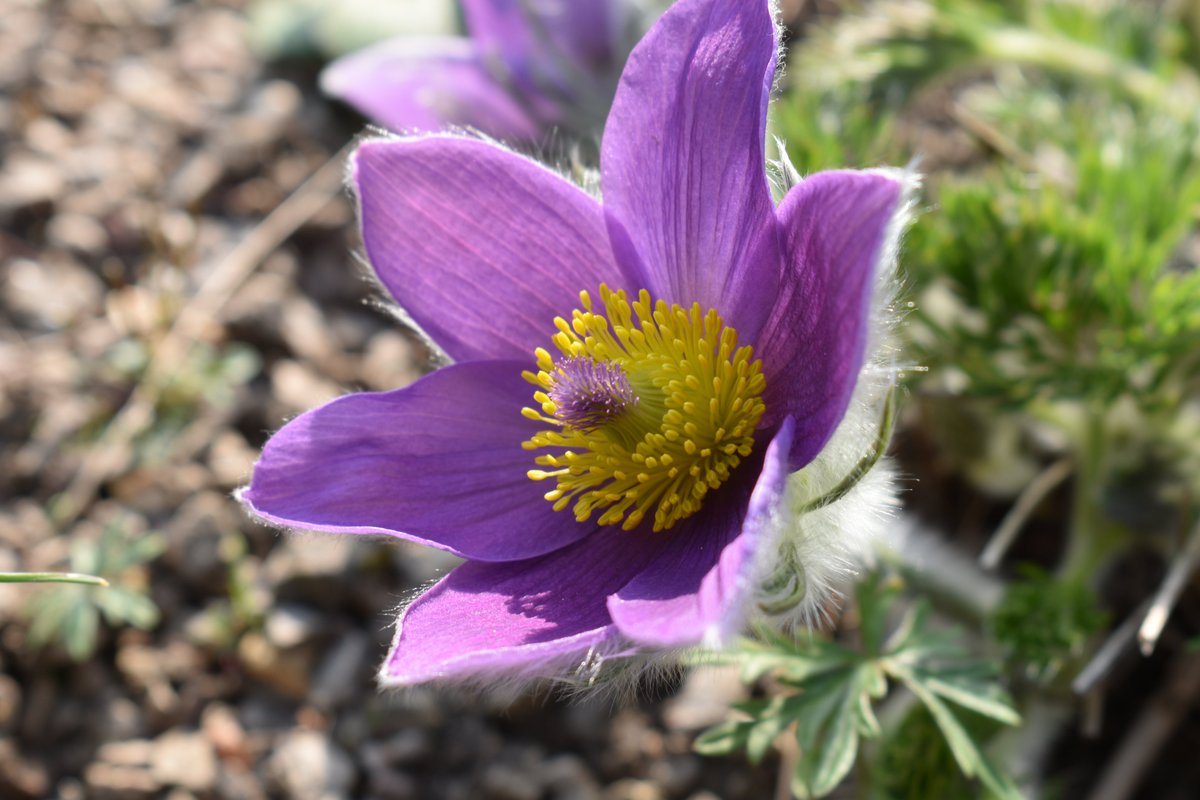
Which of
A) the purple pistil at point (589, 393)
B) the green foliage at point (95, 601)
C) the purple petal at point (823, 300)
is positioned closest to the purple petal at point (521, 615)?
the purple pistil at point (589, 393)

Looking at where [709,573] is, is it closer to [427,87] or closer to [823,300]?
[823,300]

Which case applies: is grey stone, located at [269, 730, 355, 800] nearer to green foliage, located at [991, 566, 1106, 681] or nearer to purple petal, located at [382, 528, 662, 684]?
purple petal, located at [382, 528, 662, 684]

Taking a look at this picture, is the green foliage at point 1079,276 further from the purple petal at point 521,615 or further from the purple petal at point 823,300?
the purple petal at point 521,615

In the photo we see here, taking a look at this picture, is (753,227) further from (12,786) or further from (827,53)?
(12,786)

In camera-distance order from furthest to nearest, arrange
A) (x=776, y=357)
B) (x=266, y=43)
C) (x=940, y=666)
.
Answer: (x=266, y=43) < (x=940, y=666) < (x=776, y=357)

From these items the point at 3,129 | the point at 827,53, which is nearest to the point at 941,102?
the point at 827,53

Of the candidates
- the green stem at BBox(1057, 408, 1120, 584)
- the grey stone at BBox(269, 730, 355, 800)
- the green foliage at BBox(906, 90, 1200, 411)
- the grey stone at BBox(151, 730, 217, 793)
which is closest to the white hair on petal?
the green foliage at BBox(906, 90, 1200, 411)
